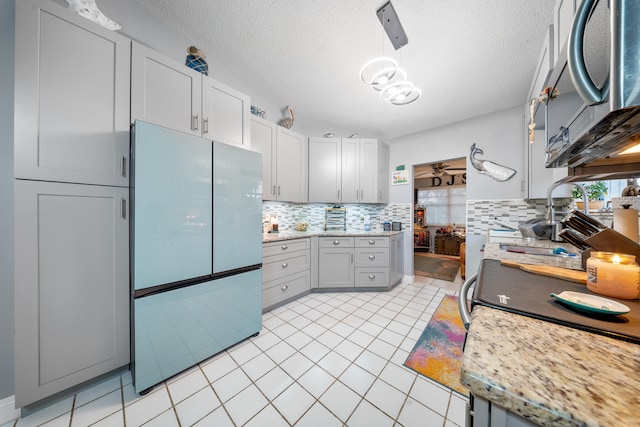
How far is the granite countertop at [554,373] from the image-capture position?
0.90ft

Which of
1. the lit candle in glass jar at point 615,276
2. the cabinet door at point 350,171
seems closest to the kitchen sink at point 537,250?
the lit candle in glass jar at point 615,276

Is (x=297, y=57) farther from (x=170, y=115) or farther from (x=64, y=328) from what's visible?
(x=64, y=328)

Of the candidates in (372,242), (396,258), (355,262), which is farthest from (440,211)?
(355,262)

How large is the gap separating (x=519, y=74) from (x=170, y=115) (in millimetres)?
3245

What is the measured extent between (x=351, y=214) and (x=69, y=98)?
3.30 metres

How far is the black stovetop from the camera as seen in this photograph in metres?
0.48

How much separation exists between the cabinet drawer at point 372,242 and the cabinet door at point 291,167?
1.01 m

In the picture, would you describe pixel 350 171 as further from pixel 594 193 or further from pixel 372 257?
pixel 594 193

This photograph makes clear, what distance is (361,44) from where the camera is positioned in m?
1.81

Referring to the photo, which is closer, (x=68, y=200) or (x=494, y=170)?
(x=68, y=200)

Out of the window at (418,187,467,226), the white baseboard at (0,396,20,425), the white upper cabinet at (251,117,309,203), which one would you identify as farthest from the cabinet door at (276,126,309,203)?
the window at (418,187,467,226)

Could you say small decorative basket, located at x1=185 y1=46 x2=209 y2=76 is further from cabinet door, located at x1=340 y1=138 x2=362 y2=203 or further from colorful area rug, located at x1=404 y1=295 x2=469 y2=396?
colorful area rug, located at x1=404 y1=295 x2=469 y2=396

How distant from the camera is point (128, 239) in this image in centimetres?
141

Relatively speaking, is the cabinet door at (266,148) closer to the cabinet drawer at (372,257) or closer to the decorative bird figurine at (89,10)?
the decorative bird figurine at (89,10)
